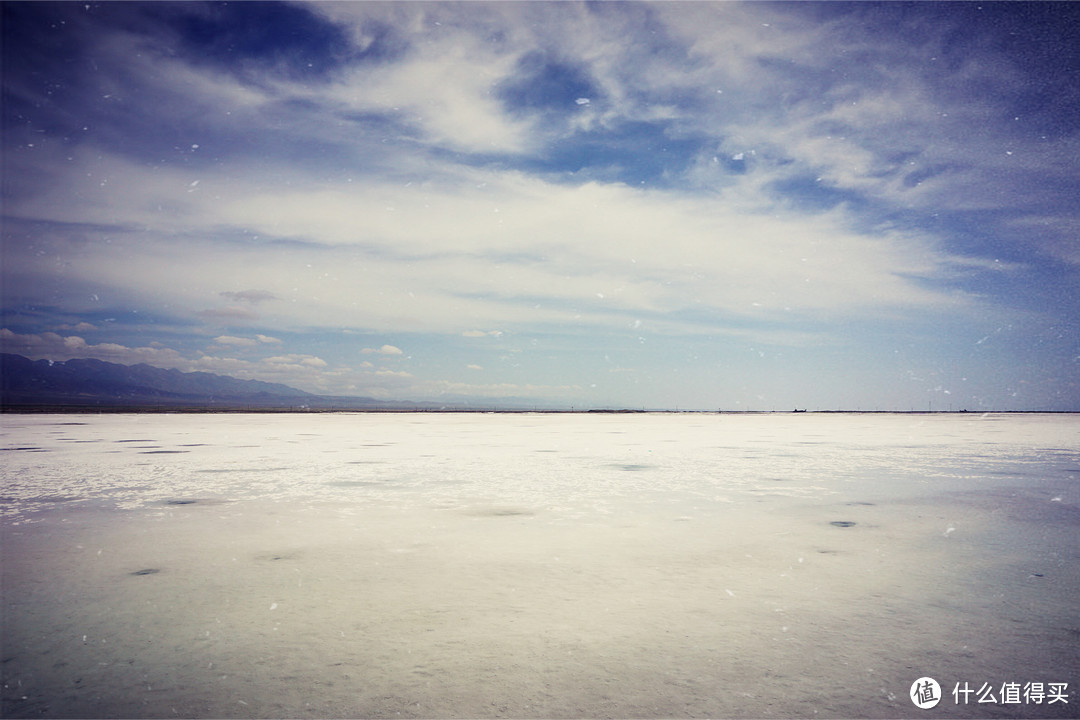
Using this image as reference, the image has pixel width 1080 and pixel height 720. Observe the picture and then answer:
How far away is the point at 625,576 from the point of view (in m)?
4.84

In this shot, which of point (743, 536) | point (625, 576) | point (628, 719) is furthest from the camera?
point (743, 536)

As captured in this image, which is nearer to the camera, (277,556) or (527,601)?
(527,601)

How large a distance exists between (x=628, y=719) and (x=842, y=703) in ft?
3.25

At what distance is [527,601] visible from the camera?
4.23m

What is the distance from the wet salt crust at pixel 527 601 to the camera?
9.56 feet

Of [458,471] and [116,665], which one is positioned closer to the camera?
[116,665]

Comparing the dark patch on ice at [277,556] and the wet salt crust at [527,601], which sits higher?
the wet salt crust at [527,601]

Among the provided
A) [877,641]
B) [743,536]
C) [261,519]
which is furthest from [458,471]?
[877,641]

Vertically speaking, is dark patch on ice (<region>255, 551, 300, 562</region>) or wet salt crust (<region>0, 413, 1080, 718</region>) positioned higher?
wet salt crust (<region>0, 413, 1080, 718</region>)

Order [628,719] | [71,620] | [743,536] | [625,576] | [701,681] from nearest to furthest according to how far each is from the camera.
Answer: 1. [628,719]
2. [701,681]
3. [71,620]
4. [625,576]
5. [743,536]

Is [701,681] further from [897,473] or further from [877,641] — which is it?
[897,473]

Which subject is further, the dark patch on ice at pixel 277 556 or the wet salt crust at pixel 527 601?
the dark patch on ice at pixel 277 556

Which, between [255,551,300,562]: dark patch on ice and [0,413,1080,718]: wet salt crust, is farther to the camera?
[255,551,300,562]: dark patch on ice

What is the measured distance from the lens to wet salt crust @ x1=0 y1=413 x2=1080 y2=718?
9.56 feet
